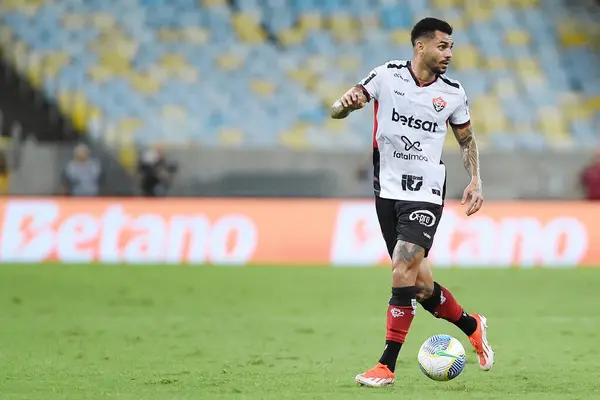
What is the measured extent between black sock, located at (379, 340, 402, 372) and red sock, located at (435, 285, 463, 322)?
0.68 m

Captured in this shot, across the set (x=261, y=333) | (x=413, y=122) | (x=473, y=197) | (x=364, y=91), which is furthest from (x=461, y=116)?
(x=261, y=333)

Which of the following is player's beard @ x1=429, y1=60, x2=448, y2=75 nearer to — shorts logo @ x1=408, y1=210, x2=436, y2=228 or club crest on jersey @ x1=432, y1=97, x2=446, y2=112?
club crest on jersey @ x1=432, y1=97, x2=446, y2=112

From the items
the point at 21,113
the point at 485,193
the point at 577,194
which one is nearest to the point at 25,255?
the point at 21,113

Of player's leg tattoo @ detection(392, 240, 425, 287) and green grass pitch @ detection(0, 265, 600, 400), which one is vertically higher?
player's leg tattoo @ detection(392, 240, 425, 287)

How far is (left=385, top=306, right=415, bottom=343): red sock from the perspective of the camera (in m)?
7.57

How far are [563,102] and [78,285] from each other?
13874mm

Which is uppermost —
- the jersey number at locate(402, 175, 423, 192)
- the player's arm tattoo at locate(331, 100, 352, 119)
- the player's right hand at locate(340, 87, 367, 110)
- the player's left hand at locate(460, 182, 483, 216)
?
the player's right hand at locate(340, 87, 367, 110)

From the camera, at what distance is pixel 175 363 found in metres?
8.52

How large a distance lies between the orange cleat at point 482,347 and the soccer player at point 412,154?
0.55 meters

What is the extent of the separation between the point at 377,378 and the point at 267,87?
59.4ft

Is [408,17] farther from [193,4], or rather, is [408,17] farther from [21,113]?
[21,113]

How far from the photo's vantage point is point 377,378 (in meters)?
7.34

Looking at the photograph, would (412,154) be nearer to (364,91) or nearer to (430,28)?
(364,91)

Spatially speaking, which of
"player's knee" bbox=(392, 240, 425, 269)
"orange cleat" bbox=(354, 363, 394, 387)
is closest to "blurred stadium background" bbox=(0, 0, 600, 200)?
"player's knee" bbox=(392, 240, 425, 269)
